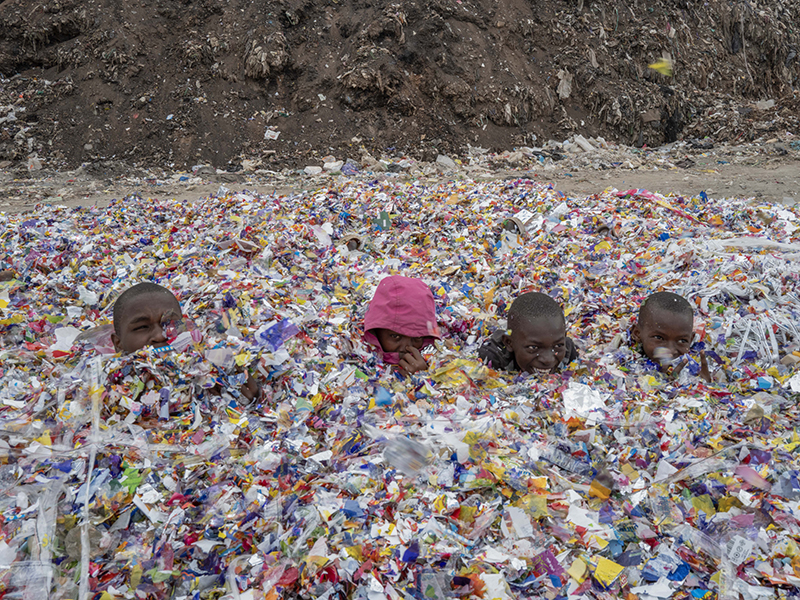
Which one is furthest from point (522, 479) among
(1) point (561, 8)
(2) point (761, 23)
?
(2) point (761, 23)

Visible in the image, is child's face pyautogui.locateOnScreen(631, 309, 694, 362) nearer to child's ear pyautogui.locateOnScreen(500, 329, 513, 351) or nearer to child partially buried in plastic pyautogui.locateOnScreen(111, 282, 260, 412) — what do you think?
child's ear pyautogui.locateOnScreen(500, 329, 513, 351)

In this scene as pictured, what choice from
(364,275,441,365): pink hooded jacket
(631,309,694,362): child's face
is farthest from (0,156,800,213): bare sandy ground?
(364,275,441,365): pink hooded jacket

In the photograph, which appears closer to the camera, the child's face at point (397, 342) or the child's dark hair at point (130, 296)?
the child's dark hair at point (130, 296)

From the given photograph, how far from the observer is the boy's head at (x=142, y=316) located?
2.79m

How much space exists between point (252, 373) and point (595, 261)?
2981 millimetres

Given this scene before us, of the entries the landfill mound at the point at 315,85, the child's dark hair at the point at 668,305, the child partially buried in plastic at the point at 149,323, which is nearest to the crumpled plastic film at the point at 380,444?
the child partially buried in plastic at the point at 149,323

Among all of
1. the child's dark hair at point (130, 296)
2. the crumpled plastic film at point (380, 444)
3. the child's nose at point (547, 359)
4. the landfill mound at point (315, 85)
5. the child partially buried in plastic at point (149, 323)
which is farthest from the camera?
the landfill mound at point (315, 85)

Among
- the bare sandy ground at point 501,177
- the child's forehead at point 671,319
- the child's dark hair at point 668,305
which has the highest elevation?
the child's dark hair at point 668,305

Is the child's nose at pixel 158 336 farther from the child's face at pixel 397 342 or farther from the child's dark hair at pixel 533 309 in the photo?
the child's dark hair at pixel 533 309

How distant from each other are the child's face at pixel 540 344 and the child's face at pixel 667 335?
521 mm

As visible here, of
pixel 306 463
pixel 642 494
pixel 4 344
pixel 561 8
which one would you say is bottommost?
pixel 4 344

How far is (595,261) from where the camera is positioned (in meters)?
4.48

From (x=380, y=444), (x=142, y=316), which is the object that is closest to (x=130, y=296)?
(x=142, y=316)

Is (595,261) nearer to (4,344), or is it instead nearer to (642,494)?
(642,494)
